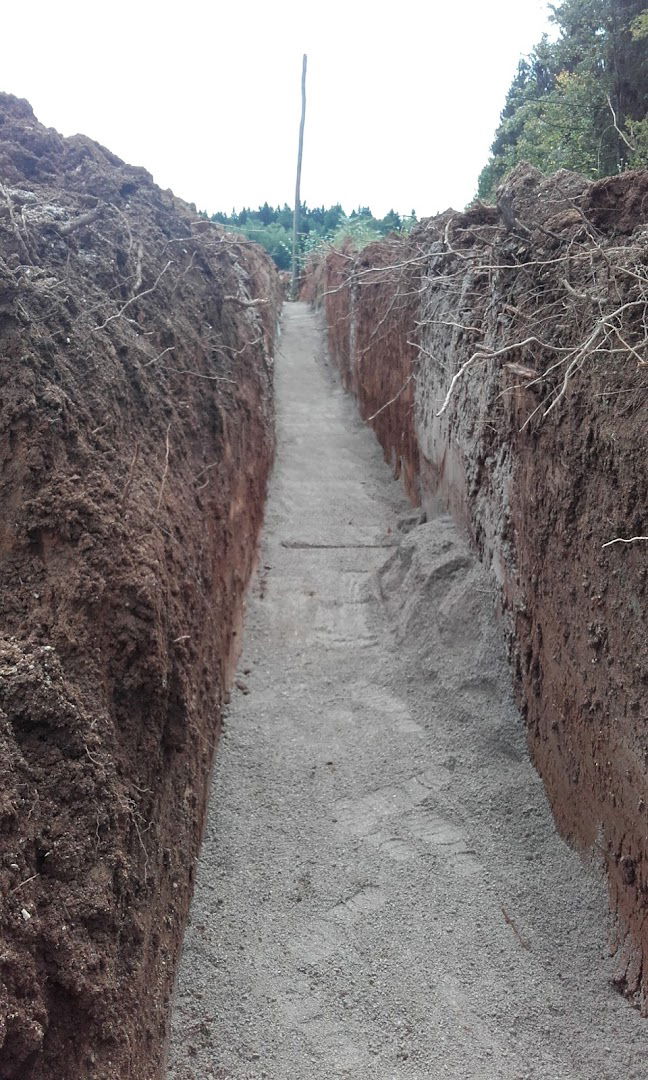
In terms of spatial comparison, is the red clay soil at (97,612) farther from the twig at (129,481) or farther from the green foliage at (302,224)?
the green foliage at (302,224)

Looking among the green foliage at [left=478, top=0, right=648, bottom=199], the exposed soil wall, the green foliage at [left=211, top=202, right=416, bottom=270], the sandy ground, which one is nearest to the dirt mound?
the exposed soil wall

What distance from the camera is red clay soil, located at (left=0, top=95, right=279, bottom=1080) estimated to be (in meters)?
1.99

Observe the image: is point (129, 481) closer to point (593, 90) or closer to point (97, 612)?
point (97, 612)

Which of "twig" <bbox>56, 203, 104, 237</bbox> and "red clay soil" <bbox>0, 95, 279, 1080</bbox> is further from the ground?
"twig" <bbox>56, 203, 104, 237</bbox>

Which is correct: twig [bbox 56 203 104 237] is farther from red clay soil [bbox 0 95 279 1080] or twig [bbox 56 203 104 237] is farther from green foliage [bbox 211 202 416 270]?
green foliage [bbox 211 202 416 270]

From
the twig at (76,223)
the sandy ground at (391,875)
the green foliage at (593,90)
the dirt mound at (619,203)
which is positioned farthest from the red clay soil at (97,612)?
the green foliage at (593,90)

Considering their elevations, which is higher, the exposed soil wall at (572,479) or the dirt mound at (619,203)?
the dirt mound at (619,203)

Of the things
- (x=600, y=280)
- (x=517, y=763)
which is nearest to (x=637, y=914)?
(x=517, y=763)

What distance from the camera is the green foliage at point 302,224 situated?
25.0 meters

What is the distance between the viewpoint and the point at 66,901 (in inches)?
80.0

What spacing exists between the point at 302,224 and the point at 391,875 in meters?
31.6

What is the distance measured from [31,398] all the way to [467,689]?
303cm

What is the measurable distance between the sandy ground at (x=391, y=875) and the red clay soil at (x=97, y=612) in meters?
0.27

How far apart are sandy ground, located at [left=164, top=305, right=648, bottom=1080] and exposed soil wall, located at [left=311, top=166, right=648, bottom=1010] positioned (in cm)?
21
